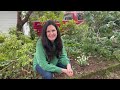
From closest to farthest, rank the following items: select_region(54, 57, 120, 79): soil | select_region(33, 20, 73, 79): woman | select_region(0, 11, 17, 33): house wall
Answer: select_region(33, 20, 73, 79): woman, select_region(54, 57, 120, 79): soil, select_region(0, 11, 17, 33): house wall

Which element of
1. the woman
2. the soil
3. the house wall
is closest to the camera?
the woman

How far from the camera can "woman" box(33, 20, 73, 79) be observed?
128 inches

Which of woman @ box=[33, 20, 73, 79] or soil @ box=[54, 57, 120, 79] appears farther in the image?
soil @ box=[54, 57, 120, 79]

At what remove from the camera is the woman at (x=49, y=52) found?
3260 mm

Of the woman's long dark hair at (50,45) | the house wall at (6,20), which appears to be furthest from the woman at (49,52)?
the house wall at (6,20)

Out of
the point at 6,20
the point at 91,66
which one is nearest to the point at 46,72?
the point at 91,66

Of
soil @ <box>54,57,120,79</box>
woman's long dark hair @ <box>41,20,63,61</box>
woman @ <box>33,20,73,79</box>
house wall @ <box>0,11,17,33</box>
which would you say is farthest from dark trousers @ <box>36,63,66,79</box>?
house wall @ <box>0,11,17,33</box>

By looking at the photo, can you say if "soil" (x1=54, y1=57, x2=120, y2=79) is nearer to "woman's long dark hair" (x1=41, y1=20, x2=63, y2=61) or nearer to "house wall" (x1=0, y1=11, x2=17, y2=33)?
"woman's long dark hair" (x1=41, y1=20, x2=63, y2=61)

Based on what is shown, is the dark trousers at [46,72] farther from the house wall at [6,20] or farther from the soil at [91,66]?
the house wall at [6,20]

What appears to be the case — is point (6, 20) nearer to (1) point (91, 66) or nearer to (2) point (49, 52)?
(1) point (91, 66)
